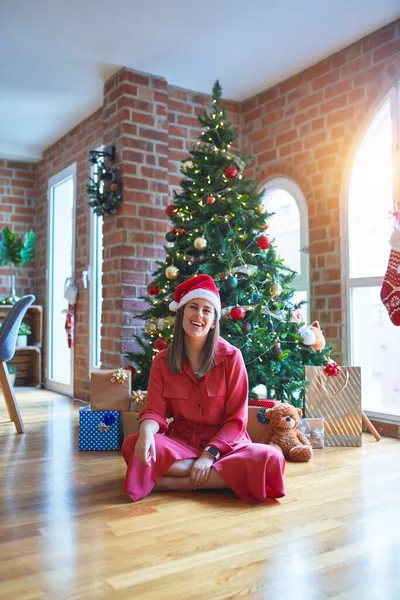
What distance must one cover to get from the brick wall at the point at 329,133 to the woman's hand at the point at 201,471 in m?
1.73

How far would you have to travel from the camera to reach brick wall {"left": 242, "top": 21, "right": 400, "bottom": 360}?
3537 mm

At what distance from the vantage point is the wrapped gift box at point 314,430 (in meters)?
3.10

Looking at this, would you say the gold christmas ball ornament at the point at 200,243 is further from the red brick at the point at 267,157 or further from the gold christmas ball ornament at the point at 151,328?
the red brick at the point at 267,157

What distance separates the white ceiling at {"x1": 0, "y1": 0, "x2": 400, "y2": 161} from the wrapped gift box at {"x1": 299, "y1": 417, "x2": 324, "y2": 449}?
2354 millimetres

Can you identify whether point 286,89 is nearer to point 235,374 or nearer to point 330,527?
point 235,374

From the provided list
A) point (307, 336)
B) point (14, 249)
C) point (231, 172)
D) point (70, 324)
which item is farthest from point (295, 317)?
point (14, 249)

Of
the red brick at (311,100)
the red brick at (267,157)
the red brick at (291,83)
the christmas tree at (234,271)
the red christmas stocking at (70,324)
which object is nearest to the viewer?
the christmas tree at (234,271)

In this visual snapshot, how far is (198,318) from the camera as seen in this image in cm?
239

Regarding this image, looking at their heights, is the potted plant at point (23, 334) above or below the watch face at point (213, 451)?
above

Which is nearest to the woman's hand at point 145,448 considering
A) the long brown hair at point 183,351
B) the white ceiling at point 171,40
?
the long brown hair at point 183,351

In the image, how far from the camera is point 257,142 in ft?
14.9

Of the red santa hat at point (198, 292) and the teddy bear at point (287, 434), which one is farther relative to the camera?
the teddy bear at point (287, 434)

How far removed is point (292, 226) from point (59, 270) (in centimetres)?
272

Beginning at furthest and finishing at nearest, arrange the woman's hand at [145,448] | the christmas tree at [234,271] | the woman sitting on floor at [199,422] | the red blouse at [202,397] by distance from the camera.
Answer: the christmas tree at [234,271] → the red blouse at [202,397] → the woman sitting on floor at [199,422] → the woman's hand at [145,448]
